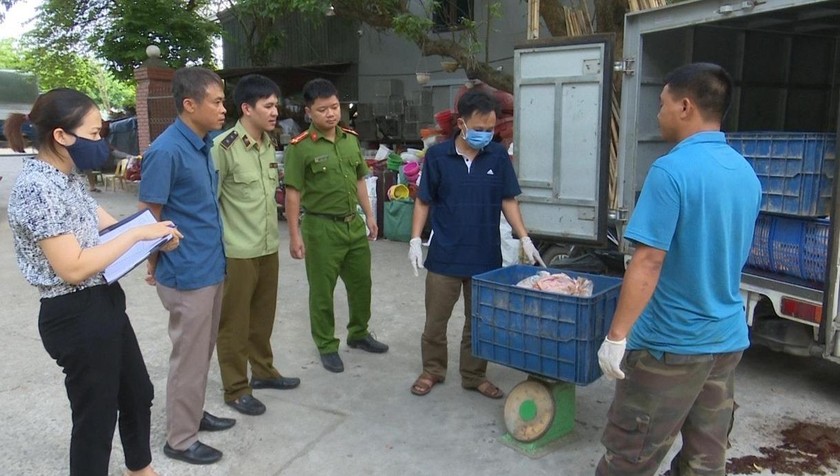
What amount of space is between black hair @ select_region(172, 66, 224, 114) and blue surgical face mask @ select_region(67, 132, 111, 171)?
0.69 m

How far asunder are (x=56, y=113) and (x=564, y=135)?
12.1 ft

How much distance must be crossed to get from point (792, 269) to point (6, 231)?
426 inches

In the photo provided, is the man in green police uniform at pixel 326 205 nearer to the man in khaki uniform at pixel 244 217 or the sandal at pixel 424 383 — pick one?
the man in khaki uniform at pixel 244 217

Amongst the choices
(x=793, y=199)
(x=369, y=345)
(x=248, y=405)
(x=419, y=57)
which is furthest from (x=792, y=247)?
(x=419, y=57)

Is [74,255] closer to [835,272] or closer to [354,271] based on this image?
[354,271]

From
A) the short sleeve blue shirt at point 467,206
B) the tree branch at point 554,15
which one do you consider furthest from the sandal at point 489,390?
the tree branch at point 554,15

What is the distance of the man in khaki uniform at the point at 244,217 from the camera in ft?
12.4

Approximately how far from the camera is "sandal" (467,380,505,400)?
409 centimetres

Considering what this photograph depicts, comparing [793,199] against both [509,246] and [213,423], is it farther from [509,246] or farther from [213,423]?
[213,423]

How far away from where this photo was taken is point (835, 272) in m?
3.67

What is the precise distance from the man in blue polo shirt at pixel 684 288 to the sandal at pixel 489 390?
1.61m

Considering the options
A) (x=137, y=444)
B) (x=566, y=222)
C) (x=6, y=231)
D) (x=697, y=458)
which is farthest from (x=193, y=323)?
(x=6, y=231)

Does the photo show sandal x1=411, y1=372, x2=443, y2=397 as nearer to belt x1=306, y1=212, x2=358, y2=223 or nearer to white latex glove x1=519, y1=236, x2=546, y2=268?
white latex glove x1=519, y1=236, x2=546, y2=268

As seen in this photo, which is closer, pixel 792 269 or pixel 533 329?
pixel 533 329
